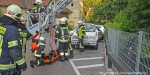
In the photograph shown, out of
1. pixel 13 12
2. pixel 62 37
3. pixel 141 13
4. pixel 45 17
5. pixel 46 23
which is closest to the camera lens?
pixel 13 12

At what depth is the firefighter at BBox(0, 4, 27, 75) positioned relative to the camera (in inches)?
153

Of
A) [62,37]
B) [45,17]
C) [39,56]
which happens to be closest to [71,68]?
[39,56]

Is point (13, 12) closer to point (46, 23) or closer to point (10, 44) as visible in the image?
point (10, 44)

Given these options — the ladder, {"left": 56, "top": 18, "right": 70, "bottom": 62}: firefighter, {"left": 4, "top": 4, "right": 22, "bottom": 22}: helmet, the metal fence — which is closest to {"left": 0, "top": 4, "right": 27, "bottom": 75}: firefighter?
{"left": 4, "top": 4, "right": 22, "bottom": 22}: helmet

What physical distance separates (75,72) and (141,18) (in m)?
2.93

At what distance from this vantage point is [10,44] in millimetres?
3873

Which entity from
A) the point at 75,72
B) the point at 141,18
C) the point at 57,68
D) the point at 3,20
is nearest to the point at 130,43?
the point at 3,20

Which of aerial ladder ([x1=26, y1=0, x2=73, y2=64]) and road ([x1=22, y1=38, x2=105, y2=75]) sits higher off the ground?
aerial ladder ([x1=26, y1=0, x2=73, y2=64])

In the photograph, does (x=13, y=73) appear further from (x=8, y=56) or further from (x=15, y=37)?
(x=15, y=37)

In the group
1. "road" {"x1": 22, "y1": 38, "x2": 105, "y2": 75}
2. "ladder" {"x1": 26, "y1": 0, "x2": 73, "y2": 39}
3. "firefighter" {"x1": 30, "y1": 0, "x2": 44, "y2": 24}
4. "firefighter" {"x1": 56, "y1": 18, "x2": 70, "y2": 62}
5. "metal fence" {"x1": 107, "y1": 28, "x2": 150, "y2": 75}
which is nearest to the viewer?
"metal fence" {"x1": 107, "y1": 28, "x2": 150, "y2": 75}

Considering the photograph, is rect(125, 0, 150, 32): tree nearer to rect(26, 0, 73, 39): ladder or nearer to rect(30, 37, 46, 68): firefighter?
rect(30, 37, 46, 68): firefighter

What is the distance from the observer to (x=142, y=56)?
3.41m

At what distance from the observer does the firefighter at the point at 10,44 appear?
3896 mm

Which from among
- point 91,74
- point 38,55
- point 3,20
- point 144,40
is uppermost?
point 3,20
